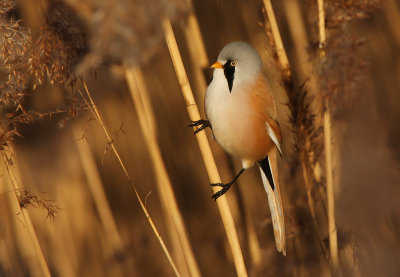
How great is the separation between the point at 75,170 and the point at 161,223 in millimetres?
581

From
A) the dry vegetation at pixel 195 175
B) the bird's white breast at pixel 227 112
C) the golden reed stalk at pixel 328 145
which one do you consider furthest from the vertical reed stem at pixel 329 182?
the bird's white breast at pixel 227 112

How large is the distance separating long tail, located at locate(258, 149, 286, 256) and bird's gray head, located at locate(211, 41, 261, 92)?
1.19 ft

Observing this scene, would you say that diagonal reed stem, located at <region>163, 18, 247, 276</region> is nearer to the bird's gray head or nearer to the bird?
the bird

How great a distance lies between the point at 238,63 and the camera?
149 centimetres

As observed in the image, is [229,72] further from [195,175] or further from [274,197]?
[195,175]

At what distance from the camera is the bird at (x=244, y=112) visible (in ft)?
4.89

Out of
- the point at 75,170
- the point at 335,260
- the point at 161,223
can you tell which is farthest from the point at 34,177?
the point at 335,260

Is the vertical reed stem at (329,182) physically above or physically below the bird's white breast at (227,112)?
below

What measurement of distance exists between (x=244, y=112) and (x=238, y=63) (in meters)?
0.18

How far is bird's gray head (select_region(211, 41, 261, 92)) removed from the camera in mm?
1457

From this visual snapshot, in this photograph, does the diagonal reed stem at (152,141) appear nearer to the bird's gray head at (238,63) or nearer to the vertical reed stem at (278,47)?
the bird's gray head at (238,63)

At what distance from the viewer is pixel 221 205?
56.7 inches

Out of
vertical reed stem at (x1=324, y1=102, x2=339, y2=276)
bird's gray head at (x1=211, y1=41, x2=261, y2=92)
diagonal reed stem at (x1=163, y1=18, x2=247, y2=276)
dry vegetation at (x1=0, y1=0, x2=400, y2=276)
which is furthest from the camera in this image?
dry vegetation at (x1=0, y1=0, x2=400, y2=276)

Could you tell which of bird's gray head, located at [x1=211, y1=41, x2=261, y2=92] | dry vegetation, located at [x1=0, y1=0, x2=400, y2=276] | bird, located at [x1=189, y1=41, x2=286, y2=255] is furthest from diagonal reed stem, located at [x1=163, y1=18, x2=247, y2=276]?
dry vegetation, located at [x1=0, y1=0, x2=400, y2=276]
